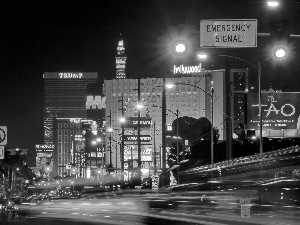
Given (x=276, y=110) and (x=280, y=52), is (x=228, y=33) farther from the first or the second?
(x=276, y=110)

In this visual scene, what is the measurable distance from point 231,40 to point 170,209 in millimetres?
11707

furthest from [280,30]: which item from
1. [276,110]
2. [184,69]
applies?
[184,69]

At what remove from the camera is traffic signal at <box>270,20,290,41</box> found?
Answer: 76.3 ft

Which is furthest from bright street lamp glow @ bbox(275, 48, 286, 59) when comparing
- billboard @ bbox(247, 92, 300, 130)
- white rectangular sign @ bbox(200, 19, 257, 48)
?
billboard @ bbox(247, 92, 300, 130)

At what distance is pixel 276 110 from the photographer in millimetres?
52844

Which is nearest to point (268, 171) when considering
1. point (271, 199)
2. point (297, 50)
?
point (271, 199)

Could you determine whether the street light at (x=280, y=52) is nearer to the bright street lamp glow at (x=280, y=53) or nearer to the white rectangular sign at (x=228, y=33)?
the bright street lamp glow at (x=280, y=53)

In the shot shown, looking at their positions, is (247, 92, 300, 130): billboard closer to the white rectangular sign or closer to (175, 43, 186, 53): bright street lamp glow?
the white rectangular sign

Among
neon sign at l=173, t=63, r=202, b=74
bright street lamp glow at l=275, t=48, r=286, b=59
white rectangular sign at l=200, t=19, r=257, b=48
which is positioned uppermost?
neon sign at l=173, t=63, r=202, b=74

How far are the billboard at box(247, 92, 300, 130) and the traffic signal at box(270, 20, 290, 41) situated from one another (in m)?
29.0

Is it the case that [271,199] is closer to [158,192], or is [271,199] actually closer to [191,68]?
[158,192]

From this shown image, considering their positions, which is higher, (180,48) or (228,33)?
(228,33)

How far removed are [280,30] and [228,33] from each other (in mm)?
1721

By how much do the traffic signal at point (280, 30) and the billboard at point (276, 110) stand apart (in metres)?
29.0
